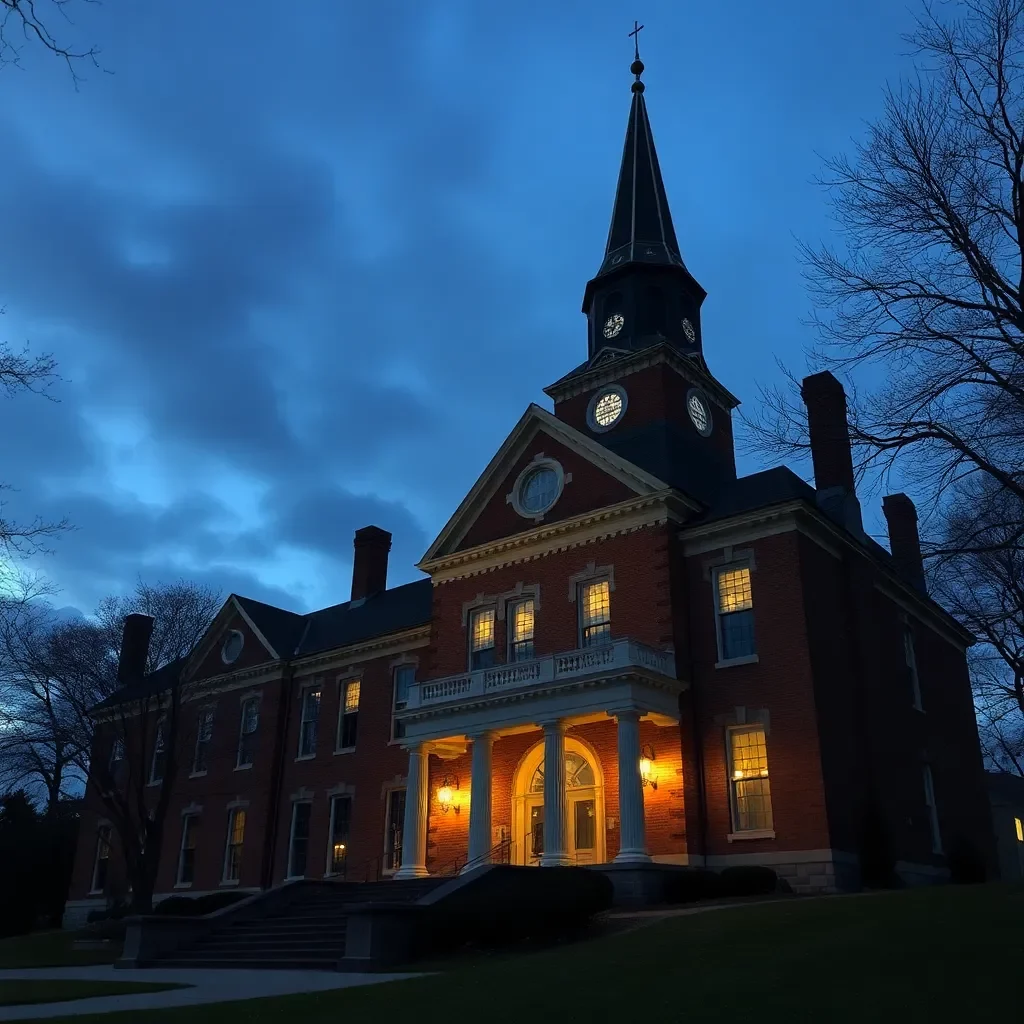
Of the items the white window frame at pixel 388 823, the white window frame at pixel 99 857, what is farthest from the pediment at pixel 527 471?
the white window frame at pixel 99 857

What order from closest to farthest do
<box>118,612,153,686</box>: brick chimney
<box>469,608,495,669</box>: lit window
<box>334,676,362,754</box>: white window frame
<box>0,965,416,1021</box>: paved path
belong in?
1. <box>0,965,416,1021</box>: paved path
2. <box>469,608,495,669</box>: lit window
3. <box>334,676,362,754</box>: white window frame
4. <box>118,612,153,686</box>: brick chimney

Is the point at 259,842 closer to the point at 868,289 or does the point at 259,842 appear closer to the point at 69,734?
the point at 69,734

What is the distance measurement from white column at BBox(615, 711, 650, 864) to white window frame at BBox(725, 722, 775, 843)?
213cm

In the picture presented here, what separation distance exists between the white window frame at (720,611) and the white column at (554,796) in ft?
14.3

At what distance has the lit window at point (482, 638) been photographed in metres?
29.6

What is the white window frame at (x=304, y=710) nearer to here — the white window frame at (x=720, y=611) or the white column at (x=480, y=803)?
the white column at (x=480, y=803)

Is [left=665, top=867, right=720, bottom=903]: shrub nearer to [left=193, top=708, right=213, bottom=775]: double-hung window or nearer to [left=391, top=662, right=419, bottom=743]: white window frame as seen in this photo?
[left=391, top=662, right=419, bottom=743]: white window frame

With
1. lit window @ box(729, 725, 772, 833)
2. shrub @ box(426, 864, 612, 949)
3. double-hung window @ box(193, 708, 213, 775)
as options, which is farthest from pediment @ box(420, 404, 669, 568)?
double-hung window @ box(193, 708, 213, 775)

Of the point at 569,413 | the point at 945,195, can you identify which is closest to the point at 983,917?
the point at 945,195

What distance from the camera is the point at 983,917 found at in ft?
43.4

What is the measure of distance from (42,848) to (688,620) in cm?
3413

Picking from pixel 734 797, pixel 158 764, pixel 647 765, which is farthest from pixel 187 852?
pixel 734 797

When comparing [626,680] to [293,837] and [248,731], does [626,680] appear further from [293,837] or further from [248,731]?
[248,731]

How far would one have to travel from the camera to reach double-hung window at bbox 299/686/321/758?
3625 centimetres
